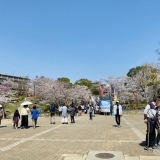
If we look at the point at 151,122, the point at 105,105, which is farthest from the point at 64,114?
the point at 105,105

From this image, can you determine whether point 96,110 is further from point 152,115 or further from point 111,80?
point 152,115

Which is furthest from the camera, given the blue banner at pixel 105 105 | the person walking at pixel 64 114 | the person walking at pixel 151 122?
the blue banner at pixel 105 105

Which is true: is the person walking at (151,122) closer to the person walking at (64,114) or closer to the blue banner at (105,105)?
the person walking at (64,114)

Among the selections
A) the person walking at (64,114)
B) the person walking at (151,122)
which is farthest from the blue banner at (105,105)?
the person walking at (151,122)

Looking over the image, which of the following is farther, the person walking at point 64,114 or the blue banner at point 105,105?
the blue banner at point 105,105

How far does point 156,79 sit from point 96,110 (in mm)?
13544

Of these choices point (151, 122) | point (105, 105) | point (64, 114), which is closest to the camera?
point (151, 122)

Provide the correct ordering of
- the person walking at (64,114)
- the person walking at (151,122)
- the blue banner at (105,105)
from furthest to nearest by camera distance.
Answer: the blue banner at (105,105) < the person walking at (64,114) < the person walking at (151,122)

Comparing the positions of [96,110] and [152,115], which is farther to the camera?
[96,110]

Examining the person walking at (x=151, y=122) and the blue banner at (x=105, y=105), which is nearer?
the person walking at (x=151, y=122)

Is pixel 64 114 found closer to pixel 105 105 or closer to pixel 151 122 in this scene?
pixel 151 122

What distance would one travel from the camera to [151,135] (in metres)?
8.94

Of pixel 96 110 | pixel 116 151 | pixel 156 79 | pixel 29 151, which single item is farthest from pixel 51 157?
pixel 156 79

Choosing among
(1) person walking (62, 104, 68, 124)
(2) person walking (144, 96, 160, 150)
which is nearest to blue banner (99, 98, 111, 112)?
(1) person walking (62, 104, 68, 124)
